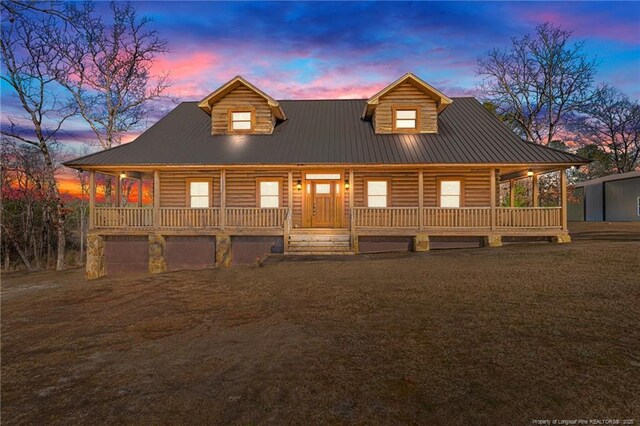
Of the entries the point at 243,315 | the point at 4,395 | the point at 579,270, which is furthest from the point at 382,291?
the point at 4,395

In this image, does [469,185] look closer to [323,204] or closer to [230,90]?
[323,204]

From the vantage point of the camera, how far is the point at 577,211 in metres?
38.2

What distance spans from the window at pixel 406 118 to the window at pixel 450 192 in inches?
134

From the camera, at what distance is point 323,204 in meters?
18.2

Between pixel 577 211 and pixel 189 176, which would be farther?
pixel 577 211

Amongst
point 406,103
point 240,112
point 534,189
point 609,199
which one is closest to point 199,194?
point 240,112

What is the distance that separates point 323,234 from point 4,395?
12.7m

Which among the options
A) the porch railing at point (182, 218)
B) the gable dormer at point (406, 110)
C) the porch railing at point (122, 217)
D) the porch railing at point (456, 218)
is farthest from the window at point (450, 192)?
the porch railing at point (122, 217)

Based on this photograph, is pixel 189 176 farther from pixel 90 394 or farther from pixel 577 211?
pixel 577 211

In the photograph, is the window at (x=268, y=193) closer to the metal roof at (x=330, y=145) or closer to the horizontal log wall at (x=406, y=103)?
the metal roof at (x=330, y=145)

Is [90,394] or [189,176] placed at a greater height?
Result: [189,176]

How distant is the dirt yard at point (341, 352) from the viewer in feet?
12.2

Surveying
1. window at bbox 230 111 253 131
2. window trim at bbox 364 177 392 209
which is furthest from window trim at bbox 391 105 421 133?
window at bbox 230 111 253 131

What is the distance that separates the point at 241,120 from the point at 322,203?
249 inches
